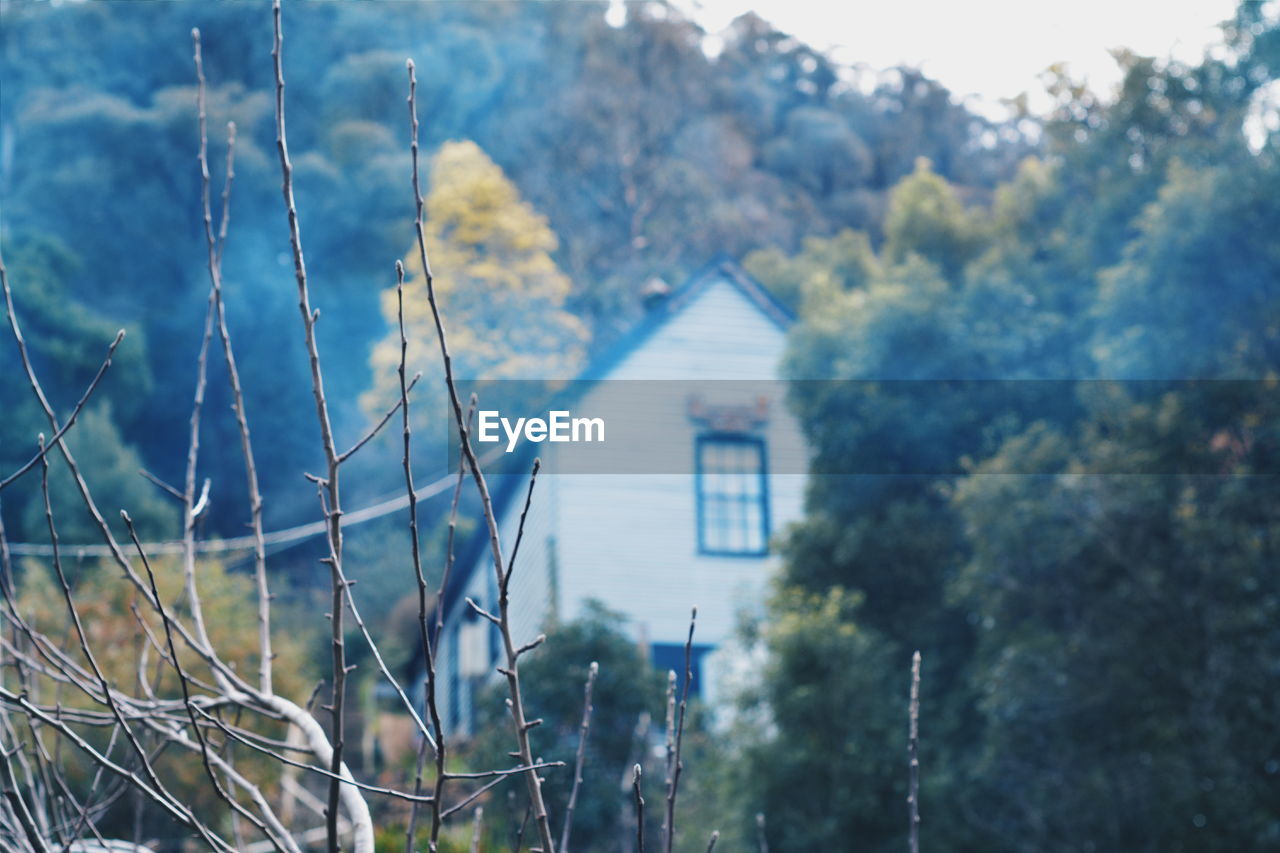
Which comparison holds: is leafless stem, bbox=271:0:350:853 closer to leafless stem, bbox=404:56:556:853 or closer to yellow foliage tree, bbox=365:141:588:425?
leafless stem, bbox=404:56:556:853

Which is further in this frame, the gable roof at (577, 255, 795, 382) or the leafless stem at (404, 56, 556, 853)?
the gable roof at (577, 255, 795, 382)

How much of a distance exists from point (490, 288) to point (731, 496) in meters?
9.28

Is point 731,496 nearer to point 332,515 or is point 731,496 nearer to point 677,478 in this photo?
point 677,478

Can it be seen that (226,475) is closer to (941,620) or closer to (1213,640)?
(941,620)

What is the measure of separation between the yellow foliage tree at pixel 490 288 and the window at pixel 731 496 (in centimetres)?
798

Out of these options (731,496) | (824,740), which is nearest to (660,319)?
(731,496)

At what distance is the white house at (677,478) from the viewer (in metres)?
12.8

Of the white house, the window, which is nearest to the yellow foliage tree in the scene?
the white house

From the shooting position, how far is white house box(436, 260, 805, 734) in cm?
1275

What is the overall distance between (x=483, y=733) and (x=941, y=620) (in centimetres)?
366

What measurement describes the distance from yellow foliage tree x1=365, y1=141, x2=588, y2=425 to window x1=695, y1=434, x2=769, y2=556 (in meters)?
7.98

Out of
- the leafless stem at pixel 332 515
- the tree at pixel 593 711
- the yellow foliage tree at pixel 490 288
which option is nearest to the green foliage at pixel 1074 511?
the tree at pixel 593 711

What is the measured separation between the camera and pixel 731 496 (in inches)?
521

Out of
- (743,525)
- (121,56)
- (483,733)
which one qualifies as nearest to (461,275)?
(121,56)
